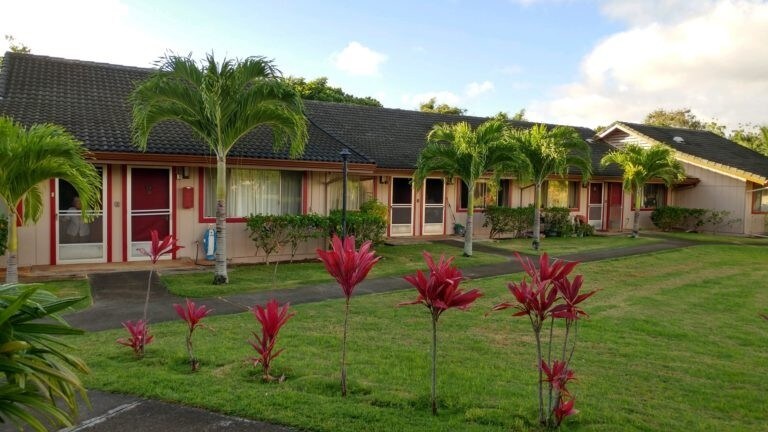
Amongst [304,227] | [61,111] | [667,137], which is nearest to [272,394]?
[304,227]

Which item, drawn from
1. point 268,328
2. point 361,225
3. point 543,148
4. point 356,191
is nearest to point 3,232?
point 361,225

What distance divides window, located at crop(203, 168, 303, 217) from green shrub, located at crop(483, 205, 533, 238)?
27.4ft

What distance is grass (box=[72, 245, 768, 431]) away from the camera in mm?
4719

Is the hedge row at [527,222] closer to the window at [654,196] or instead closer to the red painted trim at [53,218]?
the window at [654,196]

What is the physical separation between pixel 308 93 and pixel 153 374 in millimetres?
32717

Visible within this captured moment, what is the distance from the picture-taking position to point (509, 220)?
2075 centimetres

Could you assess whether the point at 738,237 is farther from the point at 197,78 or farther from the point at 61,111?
the point at 61,111

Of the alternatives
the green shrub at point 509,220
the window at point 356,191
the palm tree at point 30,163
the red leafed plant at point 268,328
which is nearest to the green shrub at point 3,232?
the palm tree at point 30,163

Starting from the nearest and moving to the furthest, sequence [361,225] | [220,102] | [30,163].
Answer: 1. [30,163]
2. [220,102]
3. [361,225]

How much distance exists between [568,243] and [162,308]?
14926mm

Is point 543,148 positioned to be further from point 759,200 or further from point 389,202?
point 759,200

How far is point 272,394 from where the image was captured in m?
5.03

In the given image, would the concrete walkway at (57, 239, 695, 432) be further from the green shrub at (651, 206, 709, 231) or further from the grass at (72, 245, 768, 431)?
the green shrub at (651, 206, 709, 231)

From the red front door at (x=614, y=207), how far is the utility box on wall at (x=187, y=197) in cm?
1940
